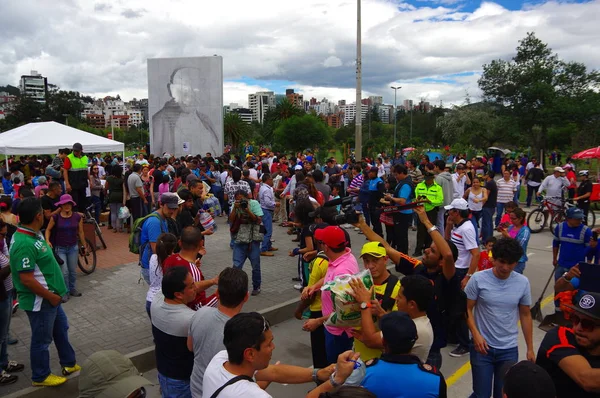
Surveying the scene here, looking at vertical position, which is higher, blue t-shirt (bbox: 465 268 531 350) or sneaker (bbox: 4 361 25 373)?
blue t-shirt (bbox: 465 268 531 350)

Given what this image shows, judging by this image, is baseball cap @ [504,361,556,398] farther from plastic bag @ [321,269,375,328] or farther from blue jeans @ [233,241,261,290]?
blue jeans @ [233,241,261,290]

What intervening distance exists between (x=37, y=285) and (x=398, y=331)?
11.6 ft

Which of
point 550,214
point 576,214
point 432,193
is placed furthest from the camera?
point 550,214

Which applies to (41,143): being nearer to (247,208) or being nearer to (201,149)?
(247,208)

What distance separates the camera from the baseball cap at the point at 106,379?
6.74ft

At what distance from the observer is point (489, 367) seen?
12.3ft

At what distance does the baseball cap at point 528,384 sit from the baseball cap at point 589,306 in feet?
2.35

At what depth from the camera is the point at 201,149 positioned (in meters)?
25.9

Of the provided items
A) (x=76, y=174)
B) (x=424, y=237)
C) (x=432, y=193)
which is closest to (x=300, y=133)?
(x=76, y=174)

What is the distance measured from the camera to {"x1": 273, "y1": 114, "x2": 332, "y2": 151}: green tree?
39875 millimetres

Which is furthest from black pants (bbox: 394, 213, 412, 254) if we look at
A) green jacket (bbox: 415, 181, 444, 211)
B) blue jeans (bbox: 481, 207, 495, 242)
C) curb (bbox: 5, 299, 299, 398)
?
curb (bbox: 5, 299, 299, 398)

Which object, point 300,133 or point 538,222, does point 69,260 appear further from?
point 300,133

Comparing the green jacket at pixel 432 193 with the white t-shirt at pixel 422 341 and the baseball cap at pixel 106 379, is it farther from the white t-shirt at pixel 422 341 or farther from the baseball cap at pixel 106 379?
the baseball cap at pixel 106 379

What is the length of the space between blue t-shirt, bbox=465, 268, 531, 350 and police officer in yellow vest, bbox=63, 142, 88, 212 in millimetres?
10109
